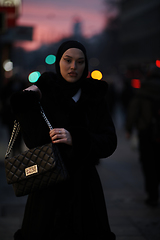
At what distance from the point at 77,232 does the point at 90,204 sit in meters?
0.21

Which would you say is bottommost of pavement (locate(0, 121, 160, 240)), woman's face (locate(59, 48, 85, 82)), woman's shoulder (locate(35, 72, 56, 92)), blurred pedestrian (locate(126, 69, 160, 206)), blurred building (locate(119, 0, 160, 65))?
pavement (locate(0, 121, 160, 240))

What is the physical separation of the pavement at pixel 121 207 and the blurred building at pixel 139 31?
51.9m

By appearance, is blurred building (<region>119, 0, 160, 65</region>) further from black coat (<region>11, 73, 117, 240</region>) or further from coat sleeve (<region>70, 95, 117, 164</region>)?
black coat (<region>11, 73, 117, 240</region>)

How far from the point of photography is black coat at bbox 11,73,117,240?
2896 millimetres

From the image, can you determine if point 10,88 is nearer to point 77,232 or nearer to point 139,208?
point 139,208

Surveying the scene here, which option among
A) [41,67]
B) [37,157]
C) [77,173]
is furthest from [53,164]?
[41,67]

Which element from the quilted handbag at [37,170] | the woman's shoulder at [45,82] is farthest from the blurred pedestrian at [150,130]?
the quilted handbag at [37,170]

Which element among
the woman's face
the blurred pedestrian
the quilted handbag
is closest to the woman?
the woman's face

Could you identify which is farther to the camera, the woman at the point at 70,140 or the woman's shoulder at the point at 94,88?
the woman's shoulder at the point at 94,88

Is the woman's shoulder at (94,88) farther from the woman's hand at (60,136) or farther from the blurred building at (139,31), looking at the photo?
the blurred building at (139,31)

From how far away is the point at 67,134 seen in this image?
2.86 m

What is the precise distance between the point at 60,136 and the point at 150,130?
353 cm

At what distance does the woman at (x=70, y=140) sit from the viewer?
2.90 metres

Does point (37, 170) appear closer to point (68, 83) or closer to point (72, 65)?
point (68, 83)
